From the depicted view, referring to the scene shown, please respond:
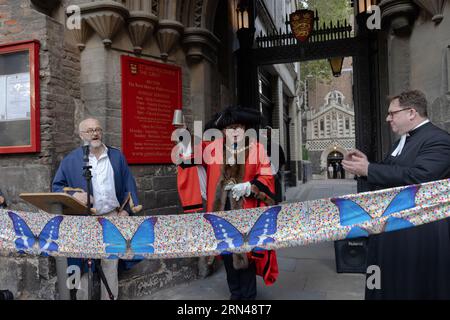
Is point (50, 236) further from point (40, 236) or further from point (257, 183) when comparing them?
point (257, 183)

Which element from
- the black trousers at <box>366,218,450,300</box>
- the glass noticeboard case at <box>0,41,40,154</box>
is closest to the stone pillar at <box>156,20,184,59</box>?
the glass noticeboard case at <box>0,41,40,154</box>

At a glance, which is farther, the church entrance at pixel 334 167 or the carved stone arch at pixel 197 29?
the church entrance at pixel 334 167

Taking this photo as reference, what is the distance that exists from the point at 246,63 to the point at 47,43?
11.8 feet

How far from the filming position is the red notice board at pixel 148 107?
4.04 metres

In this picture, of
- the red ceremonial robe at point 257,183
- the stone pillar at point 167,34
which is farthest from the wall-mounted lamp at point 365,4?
the red ceremonial robe at point 257,183

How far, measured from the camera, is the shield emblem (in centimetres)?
588

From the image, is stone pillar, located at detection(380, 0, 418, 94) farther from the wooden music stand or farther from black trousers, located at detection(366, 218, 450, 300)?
the wooden music stand

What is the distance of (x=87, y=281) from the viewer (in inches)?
120

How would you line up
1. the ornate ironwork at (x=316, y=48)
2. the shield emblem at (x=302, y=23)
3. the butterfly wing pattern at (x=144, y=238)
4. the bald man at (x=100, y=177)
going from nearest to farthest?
the butterfly wing pattern at (x=144, y=238)
the bald man at (x=100, y=177)
the shield emblem at (x=302, y=23)
the ornate ironwork at (x=316, y=48)

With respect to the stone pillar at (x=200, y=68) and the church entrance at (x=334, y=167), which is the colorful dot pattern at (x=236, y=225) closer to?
the stone pillar at (x=200, y=68)

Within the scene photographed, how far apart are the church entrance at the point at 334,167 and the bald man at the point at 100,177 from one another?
33.2 meters

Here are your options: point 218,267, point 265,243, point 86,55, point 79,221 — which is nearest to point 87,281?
point 79,221

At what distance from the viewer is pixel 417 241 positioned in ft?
7.76
